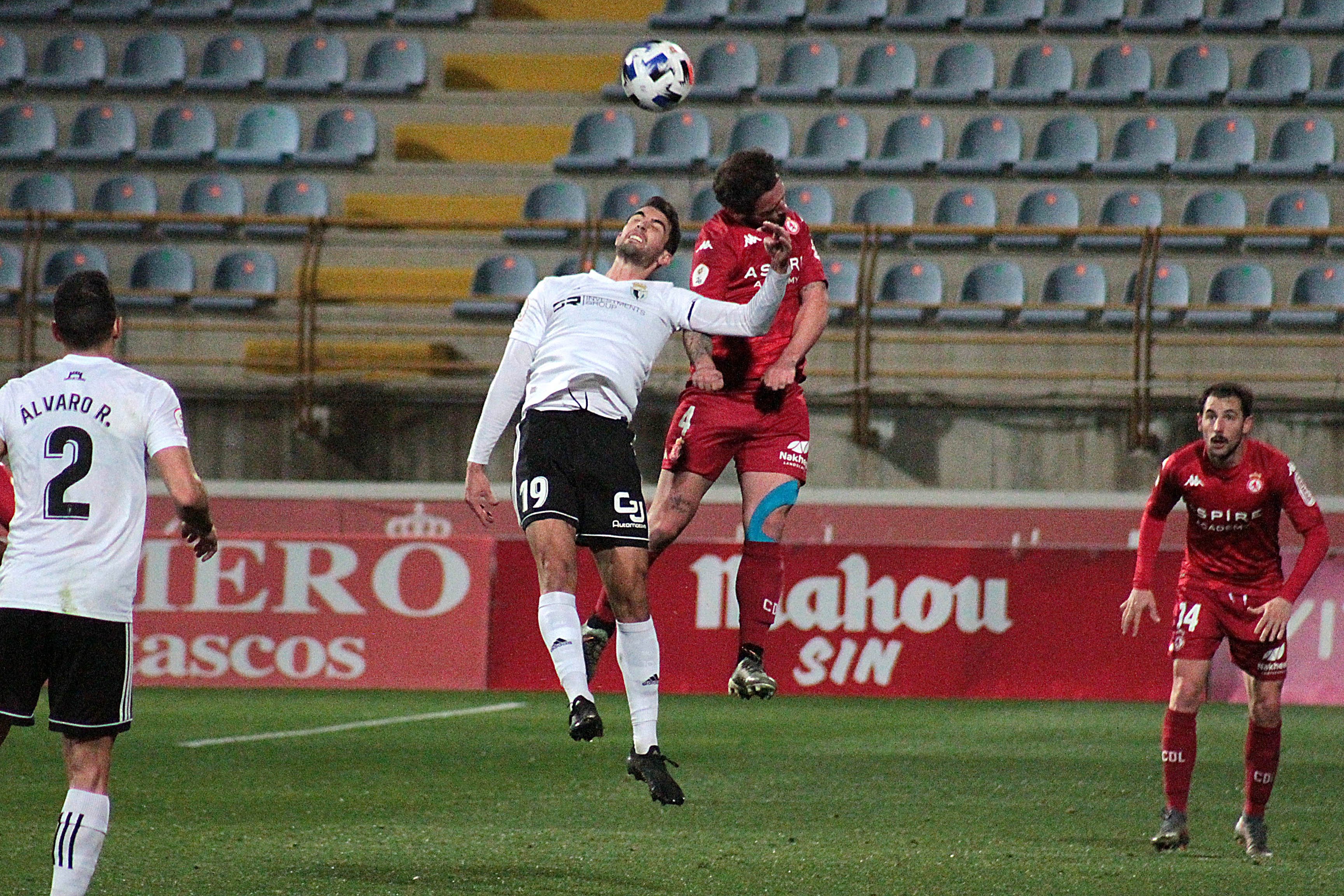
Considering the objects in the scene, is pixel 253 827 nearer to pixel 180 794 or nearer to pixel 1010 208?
pixel 180 794

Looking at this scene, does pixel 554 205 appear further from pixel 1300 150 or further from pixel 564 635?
pixel 564 635

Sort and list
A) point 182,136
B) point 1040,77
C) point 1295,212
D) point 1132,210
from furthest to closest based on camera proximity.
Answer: point 182,136
point 1040,77
point 1132,210
point 1295,212

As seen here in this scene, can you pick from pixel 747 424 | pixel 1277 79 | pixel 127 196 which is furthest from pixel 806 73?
pixel 747 424

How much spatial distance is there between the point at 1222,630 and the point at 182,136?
14.0m

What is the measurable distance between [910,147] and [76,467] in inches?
536

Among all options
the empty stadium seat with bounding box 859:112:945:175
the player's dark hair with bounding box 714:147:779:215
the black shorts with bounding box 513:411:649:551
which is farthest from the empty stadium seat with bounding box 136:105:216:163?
the black shorts with bounding box 513:411:649:551

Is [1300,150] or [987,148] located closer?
[1300,150]

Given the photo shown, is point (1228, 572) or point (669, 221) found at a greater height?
point (669, 221)

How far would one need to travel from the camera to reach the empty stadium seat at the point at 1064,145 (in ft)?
57.0

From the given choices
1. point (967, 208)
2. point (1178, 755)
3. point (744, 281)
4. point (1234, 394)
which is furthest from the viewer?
point (967, 208)

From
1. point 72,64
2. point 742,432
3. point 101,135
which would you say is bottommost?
point 742,432

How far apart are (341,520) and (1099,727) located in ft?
21.2

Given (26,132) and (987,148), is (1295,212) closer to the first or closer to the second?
(987,148)

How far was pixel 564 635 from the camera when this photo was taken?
6449 mm
